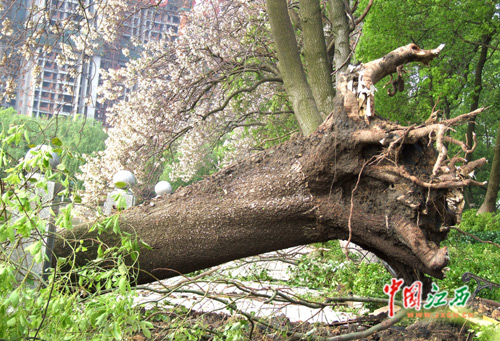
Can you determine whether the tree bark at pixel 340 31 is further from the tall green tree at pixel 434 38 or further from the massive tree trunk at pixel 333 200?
the tall green tree at pixel 434 38

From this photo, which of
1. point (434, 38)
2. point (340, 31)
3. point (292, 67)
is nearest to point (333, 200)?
point (292, 67)

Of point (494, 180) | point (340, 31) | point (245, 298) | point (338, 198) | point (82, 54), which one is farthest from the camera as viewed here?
point (494, 180)

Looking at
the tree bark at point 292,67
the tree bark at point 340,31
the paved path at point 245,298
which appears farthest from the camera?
the tree bark at point 340,31

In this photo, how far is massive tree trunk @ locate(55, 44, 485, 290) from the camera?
10.2ft

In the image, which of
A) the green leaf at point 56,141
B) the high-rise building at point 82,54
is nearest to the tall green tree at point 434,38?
the high-rise building at point 82,54

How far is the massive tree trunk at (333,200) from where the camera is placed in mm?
3119

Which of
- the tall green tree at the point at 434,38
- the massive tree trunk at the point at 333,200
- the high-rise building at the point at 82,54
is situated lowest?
the massive tree trunk at the point at 333,200

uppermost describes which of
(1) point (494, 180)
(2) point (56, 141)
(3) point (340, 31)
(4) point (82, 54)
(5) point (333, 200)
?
(3) point (340, 31)

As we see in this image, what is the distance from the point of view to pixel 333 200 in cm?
345

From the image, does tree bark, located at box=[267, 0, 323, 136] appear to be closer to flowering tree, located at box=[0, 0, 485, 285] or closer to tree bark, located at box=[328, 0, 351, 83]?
tree bark, located at box=[328, 0, 351, 83]

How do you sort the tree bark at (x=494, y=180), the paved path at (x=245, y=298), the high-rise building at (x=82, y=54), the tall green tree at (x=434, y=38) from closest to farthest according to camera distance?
the paved path at (x=245, y=298), the high-rise building at (x=82, y=54), the tall green tree at (x=434, y=38), the tree bark at (x=494, y=180)

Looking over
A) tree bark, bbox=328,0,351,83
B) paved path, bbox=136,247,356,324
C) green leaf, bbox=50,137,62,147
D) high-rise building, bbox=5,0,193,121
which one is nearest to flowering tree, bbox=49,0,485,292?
paved path, bbox=136,247,356,324

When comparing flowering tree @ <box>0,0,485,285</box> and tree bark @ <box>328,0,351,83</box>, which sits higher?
tree bark @ <box>328,0,351,83</box>

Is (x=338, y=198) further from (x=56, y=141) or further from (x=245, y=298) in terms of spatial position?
(x=56, y=141)
